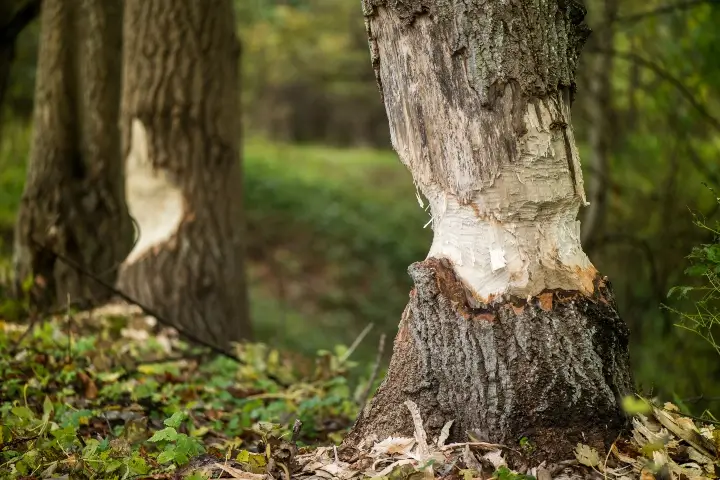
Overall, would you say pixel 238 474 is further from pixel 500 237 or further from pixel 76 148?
pixel 76 148

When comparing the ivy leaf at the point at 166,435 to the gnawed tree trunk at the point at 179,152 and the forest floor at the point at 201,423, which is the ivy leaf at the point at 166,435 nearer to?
the forest floor at the point at 201,423

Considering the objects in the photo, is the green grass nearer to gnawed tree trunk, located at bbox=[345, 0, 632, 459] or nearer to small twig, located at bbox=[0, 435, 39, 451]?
small twig, located at bbox=[0, 435, 39, 451]

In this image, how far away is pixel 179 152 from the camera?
513 cm

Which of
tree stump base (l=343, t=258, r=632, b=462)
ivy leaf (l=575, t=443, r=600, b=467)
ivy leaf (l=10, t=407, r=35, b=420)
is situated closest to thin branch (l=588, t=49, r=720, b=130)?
tree stump base (l=343, t=258, r=632, b=462)

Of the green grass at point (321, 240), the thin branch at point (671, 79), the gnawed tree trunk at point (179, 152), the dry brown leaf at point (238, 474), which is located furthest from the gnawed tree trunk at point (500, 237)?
the green grass at point (321, 240)

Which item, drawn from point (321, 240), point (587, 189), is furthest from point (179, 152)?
point (321, 240)

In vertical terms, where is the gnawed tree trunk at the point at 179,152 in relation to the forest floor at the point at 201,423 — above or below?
above

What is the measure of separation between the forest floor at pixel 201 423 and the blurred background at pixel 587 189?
1.88 feet

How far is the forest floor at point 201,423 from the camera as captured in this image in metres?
2.40

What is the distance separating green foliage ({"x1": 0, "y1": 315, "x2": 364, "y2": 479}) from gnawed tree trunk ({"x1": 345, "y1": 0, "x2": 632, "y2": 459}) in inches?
28.2

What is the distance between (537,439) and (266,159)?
12.8 m

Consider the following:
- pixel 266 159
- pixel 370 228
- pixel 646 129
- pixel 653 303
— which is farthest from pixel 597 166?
pixel 266 159

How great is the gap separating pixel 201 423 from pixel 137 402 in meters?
0.30

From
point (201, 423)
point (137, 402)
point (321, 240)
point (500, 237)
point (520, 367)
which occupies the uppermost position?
point (500, 237)
